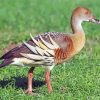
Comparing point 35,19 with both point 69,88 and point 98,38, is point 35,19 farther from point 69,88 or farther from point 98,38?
point 69,88

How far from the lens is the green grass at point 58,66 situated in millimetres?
8508

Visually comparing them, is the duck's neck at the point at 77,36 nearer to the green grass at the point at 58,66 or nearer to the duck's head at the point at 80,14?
the duck's head at the point at 80,14

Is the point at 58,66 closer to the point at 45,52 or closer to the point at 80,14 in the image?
the point at 80,14

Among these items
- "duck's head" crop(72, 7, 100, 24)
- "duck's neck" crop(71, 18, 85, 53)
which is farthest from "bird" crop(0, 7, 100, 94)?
"duck's head" crop(72, 7, 100, 24)

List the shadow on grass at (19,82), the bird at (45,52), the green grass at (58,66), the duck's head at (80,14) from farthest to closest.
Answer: the shadow on grass at (19,82) → the duck's head at (80,14) → the green grass at (58,66) → the bird at (45,52)

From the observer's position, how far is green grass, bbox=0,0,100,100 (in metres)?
8.51

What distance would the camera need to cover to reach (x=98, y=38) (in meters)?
12.9

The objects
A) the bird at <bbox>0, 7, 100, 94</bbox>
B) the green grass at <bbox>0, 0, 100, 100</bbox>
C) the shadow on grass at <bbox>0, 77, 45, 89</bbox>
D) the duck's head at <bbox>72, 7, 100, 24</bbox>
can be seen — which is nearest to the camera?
the bird at <bbox>0, 7, 100, 94</bbox>

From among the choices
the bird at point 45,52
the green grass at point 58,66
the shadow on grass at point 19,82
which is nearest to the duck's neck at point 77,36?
the bird at point 45,52

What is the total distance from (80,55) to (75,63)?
0.65 meters

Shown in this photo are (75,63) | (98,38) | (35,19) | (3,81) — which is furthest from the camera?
(35,19)

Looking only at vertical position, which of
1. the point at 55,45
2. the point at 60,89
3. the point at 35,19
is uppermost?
the point at 35,19

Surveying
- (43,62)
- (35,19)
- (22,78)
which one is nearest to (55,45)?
(43,62)

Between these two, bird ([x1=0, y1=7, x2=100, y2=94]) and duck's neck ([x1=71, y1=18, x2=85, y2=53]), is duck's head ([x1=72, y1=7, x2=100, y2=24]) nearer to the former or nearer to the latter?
duck's neck ([x1=71, y1=18, x2=85, y2=53])
